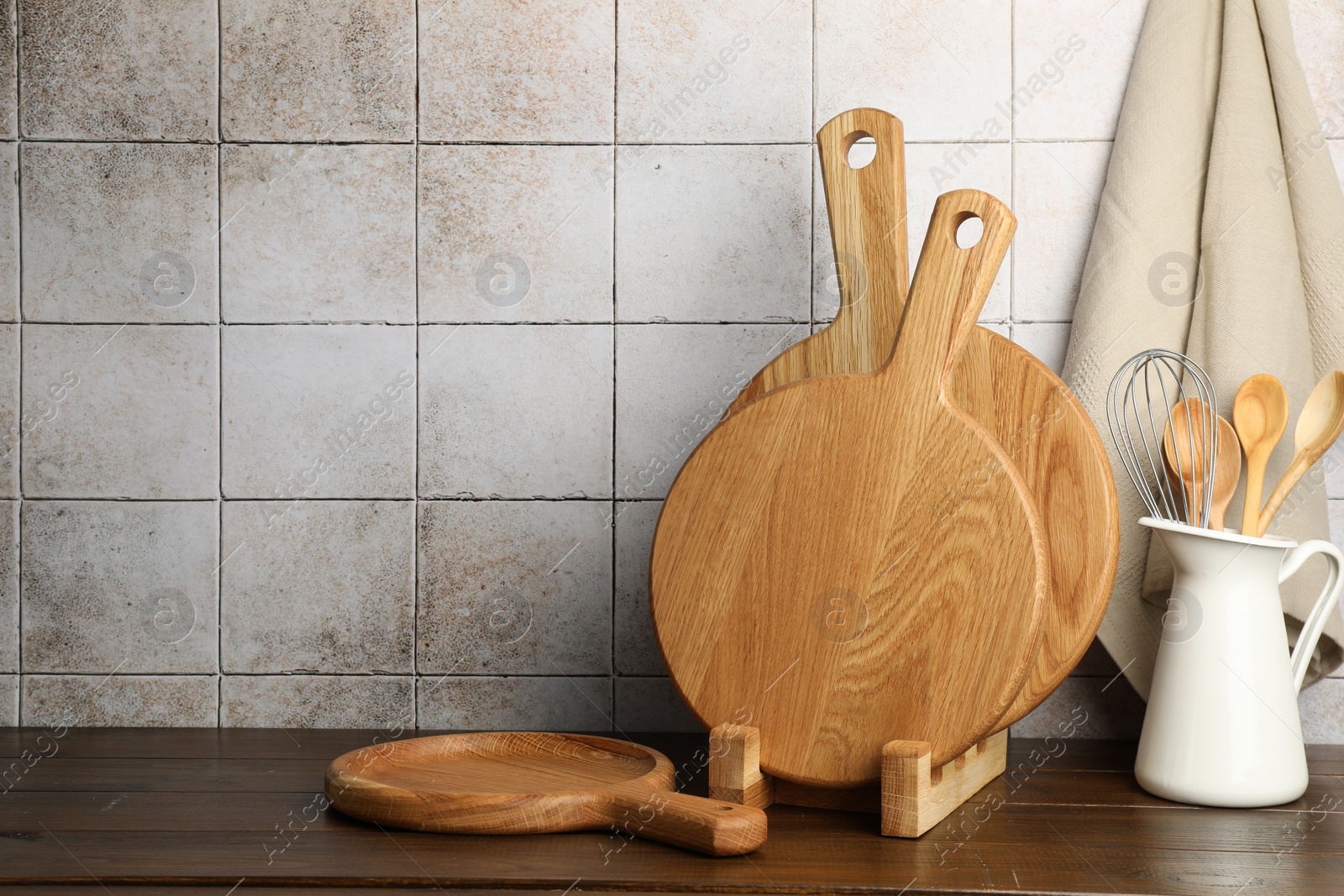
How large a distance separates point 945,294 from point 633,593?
1.32 ft

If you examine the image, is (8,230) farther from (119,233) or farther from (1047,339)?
(1047,339)

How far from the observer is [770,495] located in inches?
26.1

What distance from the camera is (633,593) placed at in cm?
90

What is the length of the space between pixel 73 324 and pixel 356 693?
0.42 m

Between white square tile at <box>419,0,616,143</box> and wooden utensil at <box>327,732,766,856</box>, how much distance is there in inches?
20.7

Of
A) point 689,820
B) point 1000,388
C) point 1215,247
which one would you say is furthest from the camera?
point 1215,247

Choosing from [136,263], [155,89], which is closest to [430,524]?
[136,263]

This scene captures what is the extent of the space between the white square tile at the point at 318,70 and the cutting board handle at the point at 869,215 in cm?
39

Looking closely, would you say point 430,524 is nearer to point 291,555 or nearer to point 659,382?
point 291,555

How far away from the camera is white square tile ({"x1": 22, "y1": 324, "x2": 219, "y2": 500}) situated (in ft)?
2.98

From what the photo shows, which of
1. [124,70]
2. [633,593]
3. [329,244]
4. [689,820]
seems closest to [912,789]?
[689,820]

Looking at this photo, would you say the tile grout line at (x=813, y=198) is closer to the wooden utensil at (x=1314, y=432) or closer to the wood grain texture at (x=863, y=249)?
the wood grain texture at (x=863, y=249)

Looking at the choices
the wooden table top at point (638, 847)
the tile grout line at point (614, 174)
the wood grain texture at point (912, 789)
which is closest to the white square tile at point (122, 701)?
the wooden table top at point (638, 847)

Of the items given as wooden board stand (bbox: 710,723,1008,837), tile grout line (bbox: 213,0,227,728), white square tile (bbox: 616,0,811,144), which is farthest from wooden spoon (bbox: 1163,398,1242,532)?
tile grout line (bbox: 213,0,227,728)
